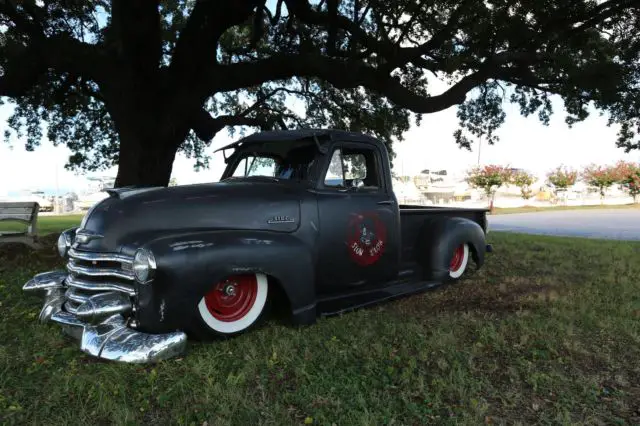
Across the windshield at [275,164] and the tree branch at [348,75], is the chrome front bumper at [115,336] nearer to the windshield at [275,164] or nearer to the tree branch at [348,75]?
the windshield at [275,164]

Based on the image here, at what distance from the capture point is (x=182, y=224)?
3.47 meters

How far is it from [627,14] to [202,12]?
27.2ft

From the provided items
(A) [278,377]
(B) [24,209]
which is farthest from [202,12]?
(A) [278,377]

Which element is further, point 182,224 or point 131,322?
point 182,224

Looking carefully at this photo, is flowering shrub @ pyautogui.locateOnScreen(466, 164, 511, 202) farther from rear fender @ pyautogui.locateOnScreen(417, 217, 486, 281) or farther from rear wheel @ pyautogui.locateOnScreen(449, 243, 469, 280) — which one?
rear fender @ pyautogui.locateOnScreen(417, 217, 486, 281)

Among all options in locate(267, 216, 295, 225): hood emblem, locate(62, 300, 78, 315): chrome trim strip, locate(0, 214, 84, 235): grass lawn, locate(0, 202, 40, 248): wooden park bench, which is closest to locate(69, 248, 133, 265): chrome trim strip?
locate(62, 300, 78, 315): chrome trim strip

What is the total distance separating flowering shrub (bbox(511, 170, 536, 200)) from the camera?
3931cm

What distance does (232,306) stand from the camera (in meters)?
3.60

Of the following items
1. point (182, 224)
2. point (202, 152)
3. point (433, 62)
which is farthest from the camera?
point (202, 152)

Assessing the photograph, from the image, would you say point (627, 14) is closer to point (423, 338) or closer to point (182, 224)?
point (423, 338)

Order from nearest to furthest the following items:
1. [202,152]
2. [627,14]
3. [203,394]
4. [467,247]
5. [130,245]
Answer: [203,394]
[130,245]
[467,247]
[627,14]
[202,152]

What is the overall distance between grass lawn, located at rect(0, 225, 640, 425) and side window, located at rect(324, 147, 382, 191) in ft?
4.20

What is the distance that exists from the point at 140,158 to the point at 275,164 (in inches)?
204

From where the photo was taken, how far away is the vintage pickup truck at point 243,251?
3084 millimetres
